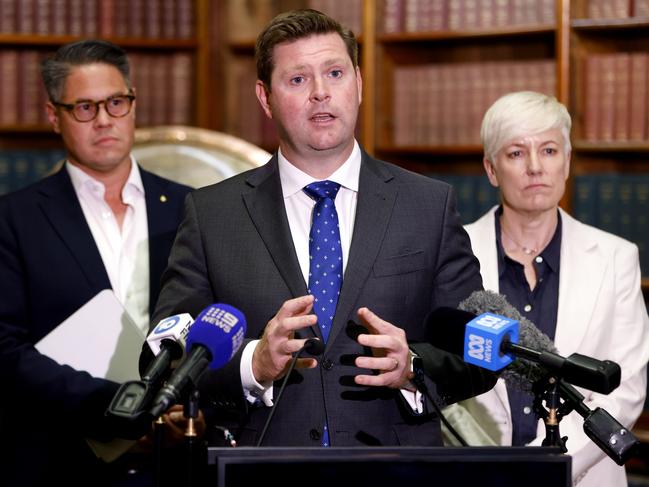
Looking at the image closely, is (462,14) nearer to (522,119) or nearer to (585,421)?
(522,119)

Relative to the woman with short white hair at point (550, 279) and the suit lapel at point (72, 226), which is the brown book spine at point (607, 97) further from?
the suit lapel at point (72, 226)


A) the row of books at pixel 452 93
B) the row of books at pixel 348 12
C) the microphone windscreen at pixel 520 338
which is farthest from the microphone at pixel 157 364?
the row of books at pixel 348 12

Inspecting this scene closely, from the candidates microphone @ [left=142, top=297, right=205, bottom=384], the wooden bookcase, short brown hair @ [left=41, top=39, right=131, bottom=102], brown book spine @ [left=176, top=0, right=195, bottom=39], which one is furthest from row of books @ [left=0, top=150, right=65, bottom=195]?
microphone @ [left=142, top=297, right=205, bottom=384]

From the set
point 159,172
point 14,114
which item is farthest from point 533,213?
point 14,114

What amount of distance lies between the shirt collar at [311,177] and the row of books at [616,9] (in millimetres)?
2163

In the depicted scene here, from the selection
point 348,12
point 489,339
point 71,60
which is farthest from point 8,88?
point 489,339

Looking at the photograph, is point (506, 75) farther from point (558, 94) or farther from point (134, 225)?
point (134, 225)

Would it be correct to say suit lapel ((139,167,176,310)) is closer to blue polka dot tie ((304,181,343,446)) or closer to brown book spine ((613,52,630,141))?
blue polka dot tie ((304,181,343,446))

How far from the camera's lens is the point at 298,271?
6.53 ft

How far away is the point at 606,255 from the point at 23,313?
4.81 feet

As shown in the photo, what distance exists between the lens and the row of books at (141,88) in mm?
A: 4363

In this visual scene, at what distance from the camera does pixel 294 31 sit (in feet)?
6.82

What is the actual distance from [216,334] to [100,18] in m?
3.27

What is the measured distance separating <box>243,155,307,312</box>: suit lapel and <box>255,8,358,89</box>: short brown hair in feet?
0.63
